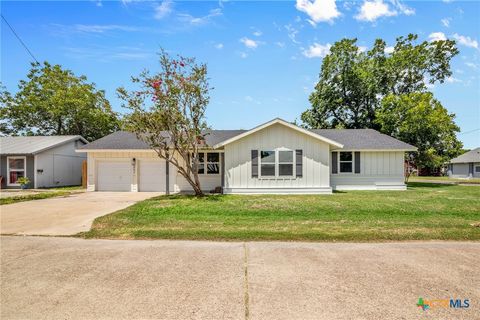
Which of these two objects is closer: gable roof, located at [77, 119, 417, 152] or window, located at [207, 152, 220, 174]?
gable roof, located at [77, 119, 417, 152]

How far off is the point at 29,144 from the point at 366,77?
32.0 metres

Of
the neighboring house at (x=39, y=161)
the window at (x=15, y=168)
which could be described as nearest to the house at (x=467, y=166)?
the neighboring house at (x=39, y=161)

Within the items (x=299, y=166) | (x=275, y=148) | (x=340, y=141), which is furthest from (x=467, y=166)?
(x=275, y=148)

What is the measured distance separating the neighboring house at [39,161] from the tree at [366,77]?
24938mm

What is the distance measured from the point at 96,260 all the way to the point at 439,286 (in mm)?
5565

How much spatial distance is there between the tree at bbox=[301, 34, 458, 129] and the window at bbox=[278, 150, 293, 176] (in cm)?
1742

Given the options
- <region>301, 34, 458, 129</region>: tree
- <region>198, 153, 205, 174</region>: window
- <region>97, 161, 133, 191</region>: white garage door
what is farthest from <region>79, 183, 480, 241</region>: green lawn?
<region>301, 34, 458, 129</region>: tree

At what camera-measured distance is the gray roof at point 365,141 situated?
16.3 meters

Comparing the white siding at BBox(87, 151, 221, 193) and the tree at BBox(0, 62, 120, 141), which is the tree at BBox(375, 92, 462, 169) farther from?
the tree at BBox(0, 62, 120, 141)

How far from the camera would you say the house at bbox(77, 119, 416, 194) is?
46.6 feet

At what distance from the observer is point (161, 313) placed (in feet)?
9.99

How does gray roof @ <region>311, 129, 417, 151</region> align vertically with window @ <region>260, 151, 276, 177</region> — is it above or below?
above

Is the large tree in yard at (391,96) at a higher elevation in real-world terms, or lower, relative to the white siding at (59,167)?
higher

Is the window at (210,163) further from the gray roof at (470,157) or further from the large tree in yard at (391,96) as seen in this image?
the gray roof at (470,157)
